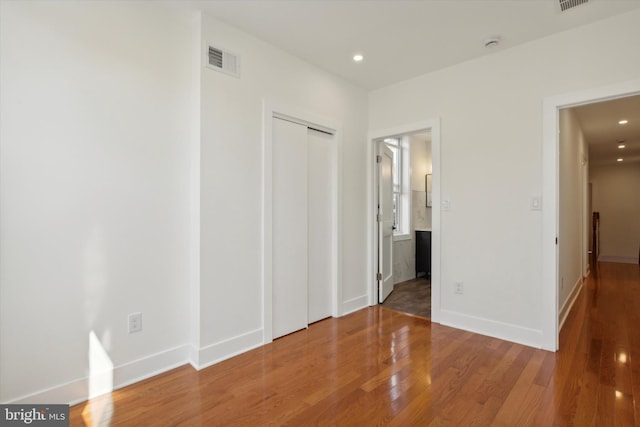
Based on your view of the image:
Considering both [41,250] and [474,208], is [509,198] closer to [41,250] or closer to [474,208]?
[474,208]

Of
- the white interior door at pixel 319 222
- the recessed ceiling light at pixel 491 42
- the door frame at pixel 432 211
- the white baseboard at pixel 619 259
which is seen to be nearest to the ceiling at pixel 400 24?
the recessed ceiling light at pixel 491 42

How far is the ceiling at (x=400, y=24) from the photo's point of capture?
230 cm

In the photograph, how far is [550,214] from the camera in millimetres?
2678

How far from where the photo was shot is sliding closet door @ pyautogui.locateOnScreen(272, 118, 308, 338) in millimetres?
2949

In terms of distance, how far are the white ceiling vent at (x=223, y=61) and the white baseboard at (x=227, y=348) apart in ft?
7.18

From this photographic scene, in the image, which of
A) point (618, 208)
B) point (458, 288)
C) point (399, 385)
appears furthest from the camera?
point (618, 208)

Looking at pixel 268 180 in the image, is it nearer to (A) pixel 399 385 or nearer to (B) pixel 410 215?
(A) pixel 399 385

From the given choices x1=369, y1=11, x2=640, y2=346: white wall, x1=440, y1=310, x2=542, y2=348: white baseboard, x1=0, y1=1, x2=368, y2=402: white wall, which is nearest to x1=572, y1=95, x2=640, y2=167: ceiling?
x1=369, y1=11, x2=640, y2=346: white wall

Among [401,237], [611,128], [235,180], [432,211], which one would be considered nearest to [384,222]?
[432,211]

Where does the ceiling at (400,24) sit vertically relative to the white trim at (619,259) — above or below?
above

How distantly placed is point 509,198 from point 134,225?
3.15 meters

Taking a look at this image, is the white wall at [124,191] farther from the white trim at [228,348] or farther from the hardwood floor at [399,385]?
the hardwood floor at [399,385]

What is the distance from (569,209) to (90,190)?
511cm

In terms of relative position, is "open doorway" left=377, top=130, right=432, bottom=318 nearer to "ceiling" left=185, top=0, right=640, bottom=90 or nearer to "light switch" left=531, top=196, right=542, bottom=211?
"ceiling" left=185, top=0, right=640, bottom=90
